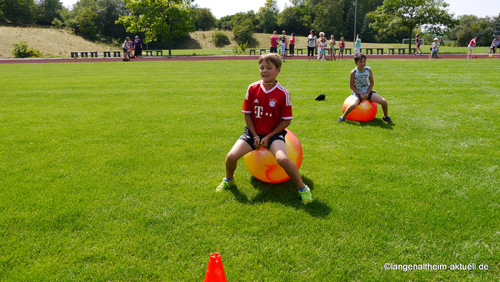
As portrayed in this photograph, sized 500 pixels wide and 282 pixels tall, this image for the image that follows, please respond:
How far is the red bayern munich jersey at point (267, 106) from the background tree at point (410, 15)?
41906 mm

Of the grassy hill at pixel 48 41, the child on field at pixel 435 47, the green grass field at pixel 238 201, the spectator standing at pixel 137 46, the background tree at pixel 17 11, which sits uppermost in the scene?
the background tree at pixel 17 11

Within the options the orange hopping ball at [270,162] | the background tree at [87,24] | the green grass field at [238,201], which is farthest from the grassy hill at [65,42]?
the orange hopping ball at [270,162]

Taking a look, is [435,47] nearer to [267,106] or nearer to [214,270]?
[267,106]

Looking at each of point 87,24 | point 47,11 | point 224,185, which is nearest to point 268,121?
point 224,185

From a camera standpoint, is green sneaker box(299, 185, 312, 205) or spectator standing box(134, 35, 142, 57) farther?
spectator standing box(134, 35, 142, 57)

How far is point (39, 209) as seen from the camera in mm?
4055

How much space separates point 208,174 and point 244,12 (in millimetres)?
116307

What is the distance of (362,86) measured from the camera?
7.93 meters

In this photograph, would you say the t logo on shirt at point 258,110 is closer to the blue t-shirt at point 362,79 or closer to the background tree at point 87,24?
the blue t-shirt at point 362,79

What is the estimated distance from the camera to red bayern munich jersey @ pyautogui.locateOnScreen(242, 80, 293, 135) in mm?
4367

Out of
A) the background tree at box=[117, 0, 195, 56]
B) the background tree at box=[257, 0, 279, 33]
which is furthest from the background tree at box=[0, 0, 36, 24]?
the background tree at box=[257, 0, 279, 33]

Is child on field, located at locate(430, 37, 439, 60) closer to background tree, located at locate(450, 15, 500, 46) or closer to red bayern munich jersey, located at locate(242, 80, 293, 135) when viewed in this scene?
red bayern munich jersey, located at locate(242, 80, 293, 135)

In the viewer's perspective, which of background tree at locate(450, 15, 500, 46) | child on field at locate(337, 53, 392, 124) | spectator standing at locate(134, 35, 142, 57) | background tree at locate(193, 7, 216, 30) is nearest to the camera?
child on field at locate(337, 53, 392, 124)

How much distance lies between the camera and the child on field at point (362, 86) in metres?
7.72
